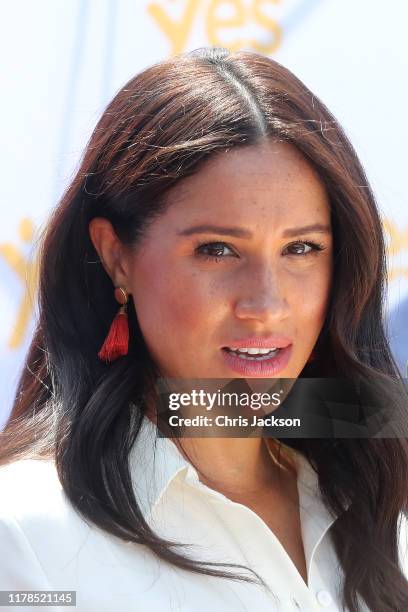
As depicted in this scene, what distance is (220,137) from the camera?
1.80 meters

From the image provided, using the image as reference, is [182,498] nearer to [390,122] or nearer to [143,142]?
[143,142]

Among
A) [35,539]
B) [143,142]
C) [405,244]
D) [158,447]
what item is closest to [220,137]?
[143,142]

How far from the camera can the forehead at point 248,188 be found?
178 cm

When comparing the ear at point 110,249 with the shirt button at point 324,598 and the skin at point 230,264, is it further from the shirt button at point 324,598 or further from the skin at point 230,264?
the shirt button at point 324,598

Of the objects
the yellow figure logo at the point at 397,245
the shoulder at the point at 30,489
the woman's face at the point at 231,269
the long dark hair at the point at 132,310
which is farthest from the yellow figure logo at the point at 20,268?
the yellow figure logo at the point at 397,245

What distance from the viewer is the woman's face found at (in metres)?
1.78

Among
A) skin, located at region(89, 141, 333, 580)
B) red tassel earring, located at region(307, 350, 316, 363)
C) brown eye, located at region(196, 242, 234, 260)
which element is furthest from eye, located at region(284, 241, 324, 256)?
red tassel earring, located at region(307, 350, 316, 363)

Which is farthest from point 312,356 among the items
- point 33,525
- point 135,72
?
point 135,72

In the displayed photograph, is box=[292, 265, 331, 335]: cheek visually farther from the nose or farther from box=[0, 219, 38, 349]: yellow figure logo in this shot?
box=[0, 219, 38, 349]: yellow figure logo

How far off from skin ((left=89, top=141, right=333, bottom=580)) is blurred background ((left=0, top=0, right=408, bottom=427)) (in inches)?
19.5

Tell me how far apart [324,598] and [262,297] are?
0.56 m

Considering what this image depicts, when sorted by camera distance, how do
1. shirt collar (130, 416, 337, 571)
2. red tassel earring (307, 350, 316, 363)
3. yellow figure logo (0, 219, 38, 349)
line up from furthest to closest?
yellow figure logo (0, 219, 38, 349), red tassel earring (307, 350, 316, 363), shirt collar (130, 416, 337, 571)

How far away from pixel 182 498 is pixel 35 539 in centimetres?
30

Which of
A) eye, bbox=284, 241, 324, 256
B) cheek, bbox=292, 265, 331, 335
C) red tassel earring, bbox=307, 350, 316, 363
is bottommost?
red tassel earring, bbox=307, 350, 316, 363
